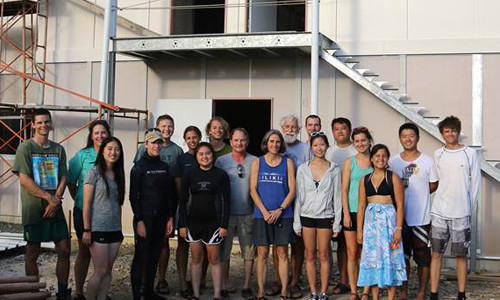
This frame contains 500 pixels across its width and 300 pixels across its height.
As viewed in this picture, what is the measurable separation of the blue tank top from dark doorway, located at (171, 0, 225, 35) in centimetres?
402

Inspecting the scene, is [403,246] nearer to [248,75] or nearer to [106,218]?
[106,218]

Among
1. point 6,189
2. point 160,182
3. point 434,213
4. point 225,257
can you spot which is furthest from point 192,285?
point 6,189

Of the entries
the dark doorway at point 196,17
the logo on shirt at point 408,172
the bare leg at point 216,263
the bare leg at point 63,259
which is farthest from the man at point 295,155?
the dark doorway at point 196,17

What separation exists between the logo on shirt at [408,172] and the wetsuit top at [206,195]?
1794mm

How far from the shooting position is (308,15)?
8.94 metres

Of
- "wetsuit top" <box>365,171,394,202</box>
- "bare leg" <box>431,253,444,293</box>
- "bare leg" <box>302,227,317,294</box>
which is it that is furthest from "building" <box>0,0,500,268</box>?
"bare leg" <box>302,227,317,294</box>

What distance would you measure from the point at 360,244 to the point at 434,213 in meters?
0.90

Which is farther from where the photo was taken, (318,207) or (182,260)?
(182,260)

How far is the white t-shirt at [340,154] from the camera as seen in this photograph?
588 cm

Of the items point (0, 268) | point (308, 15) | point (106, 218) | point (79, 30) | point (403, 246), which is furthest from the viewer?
point (79, 30)

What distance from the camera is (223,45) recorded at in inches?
319

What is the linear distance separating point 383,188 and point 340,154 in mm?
843

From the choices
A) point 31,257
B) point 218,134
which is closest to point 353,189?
point 218,134

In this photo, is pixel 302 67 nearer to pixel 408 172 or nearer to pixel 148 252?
pixel 408 172
